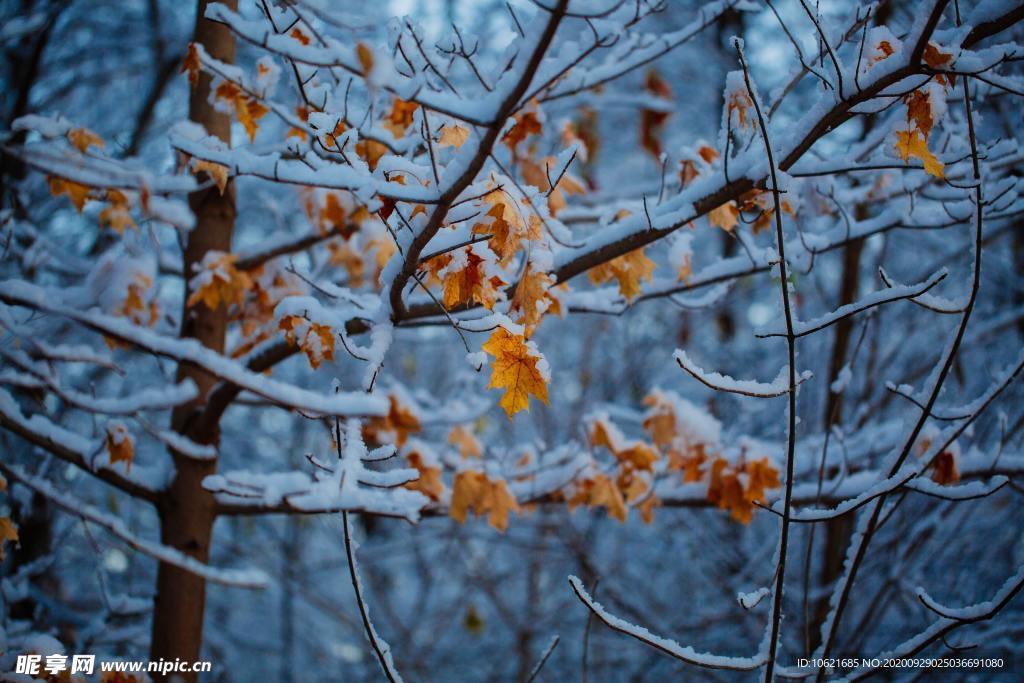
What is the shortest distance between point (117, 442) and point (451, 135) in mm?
1383

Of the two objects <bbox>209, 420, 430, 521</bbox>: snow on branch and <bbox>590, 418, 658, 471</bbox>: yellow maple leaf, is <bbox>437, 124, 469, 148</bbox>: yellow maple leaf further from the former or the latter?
<bbox>590, 418, 658, 471</bbox>: yellow maple leaf

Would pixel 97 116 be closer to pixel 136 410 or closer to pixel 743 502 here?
pixel 136 410

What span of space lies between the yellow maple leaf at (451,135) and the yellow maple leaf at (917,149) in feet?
3.11

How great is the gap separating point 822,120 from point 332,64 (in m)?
0.93

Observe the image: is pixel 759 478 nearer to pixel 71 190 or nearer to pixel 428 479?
pixel 428 479

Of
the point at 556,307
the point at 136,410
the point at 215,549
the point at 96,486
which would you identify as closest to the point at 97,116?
the point at 96,486

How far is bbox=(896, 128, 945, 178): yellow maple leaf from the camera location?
1.39 metres

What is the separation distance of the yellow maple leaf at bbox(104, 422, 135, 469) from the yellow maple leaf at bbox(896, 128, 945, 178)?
7.21 ft

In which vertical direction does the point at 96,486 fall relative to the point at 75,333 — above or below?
below

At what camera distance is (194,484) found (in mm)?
2281

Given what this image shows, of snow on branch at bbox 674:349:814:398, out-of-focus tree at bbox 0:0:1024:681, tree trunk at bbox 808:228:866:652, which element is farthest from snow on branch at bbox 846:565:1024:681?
tree trunk at bbox 808:228:866:652

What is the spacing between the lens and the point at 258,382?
1302 mm

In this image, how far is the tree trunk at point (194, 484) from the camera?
7.35 feet

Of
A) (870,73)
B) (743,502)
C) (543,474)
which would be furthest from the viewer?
(543,474)
